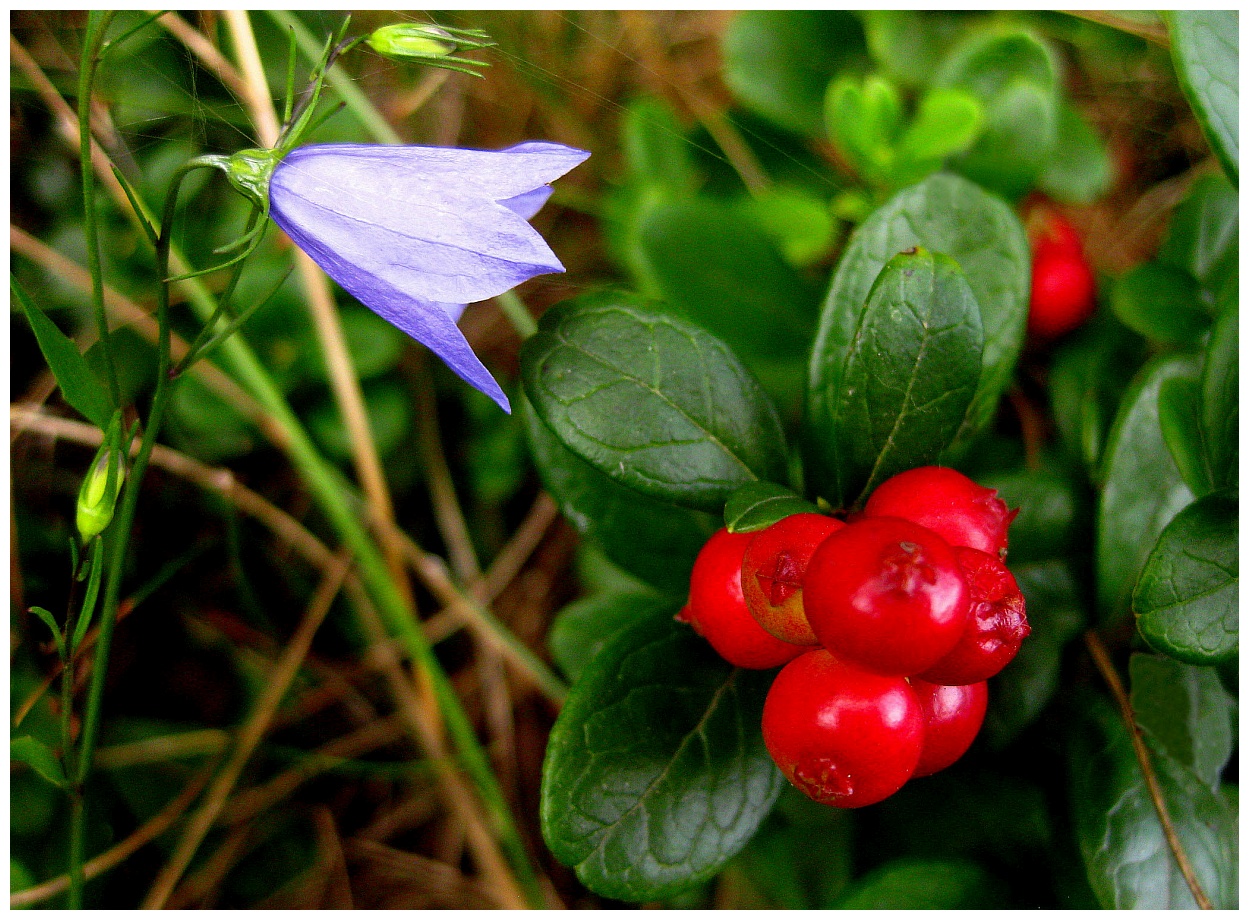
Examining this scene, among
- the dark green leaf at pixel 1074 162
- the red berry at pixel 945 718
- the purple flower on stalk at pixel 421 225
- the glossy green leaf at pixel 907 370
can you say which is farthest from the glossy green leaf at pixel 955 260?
the dark green leaf at pixel 1074 162

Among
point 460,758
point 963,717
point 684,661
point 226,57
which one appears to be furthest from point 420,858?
point 226,57

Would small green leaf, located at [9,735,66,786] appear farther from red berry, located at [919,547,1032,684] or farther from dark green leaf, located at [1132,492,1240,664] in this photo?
dark green leaf, located at [1132,492,1240,664]

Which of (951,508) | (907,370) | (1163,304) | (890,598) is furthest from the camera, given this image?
(1163,304)

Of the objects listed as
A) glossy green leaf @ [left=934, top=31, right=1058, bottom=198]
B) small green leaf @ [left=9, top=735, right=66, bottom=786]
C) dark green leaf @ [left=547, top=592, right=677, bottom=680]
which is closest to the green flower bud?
small green leaf @ [left=9, top=735, right=66, bottom=786]

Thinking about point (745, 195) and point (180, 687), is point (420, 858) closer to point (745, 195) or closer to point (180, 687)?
point (180, 687)

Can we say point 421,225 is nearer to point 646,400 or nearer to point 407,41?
point 407,41

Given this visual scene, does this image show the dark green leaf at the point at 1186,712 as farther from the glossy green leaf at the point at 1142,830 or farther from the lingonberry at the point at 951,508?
the lingonberry at the point at 951,508

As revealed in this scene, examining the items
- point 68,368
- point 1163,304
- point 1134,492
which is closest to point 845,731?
point 1134,492
